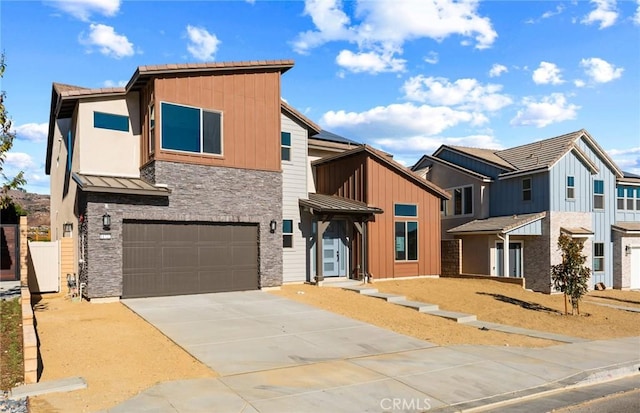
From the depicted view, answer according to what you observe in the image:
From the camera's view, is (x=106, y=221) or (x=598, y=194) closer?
(x=106, y=221)

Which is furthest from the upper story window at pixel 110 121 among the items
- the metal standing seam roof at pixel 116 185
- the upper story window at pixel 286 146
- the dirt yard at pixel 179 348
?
the upper story window at pixel 286 146

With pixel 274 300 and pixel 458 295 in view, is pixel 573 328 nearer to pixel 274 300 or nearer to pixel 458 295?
pixel 458 295

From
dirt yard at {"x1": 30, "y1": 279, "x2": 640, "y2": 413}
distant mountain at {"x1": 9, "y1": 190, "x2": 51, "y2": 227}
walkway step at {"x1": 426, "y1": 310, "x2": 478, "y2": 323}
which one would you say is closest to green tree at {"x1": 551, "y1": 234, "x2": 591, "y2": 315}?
dirt yard at {"x1": 30, "y1": 279, "x2": 640, "y2": 413}

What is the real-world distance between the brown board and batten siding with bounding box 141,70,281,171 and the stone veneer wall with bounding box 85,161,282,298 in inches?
15.0

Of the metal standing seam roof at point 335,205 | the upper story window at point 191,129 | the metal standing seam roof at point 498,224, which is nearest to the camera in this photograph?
the upper story window at point 191,129

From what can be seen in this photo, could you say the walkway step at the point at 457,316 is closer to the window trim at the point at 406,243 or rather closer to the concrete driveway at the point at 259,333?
the concrete driveway at the point at 259,333

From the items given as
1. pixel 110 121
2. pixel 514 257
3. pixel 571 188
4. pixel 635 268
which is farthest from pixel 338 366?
pixel 635 268

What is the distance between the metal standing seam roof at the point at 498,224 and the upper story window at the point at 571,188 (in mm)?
2149

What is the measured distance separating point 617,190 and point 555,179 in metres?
6.41

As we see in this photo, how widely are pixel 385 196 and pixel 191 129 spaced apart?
30.5 feet

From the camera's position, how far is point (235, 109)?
17469 mm

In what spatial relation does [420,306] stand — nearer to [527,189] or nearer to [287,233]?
[287,233]

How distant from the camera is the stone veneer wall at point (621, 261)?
27.5m

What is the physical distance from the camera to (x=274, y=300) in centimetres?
1588
